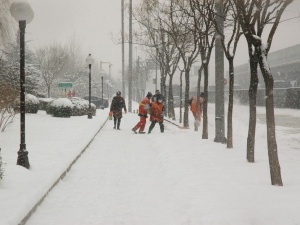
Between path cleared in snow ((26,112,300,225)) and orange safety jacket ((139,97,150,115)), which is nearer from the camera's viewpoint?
path cleared in snow ((26,112,300,225))

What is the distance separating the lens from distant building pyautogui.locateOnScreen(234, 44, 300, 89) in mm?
48025

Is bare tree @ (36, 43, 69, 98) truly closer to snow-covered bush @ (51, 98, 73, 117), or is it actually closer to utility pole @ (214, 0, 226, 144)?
snow-covered bush @ (51, 98, 73, 117)

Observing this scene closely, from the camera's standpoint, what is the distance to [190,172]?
7.61 meters

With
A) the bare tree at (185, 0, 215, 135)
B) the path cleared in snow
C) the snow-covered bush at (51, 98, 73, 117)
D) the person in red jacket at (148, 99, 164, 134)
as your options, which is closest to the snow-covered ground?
the path cleared in snow

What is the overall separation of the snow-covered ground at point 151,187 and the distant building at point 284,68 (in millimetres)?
38303

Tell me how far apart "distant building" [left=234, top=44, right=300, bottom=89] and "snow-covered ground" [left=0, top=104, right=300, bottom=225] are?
3830 centimetres

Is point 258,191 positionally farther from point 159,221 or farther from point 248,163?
point 248,163

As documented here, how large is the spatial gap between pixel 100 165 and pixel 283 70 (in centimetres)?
4653

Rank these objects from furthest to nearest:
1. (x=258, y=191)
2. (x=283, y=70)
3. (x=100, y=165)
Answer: (x=283, y=70), (x=100, y=165), (x=258, y=191)

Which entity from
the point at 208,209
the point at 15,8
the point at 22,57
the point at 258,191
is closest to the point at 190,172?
the point at 258,191

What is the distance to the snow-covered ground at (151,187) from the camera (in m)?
5.04

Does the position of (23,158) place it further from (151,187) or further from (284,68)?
(284,68)

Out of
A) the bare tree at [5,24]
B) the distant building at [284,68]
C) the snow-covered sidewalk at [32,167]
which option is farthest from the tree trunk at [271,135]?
the distant building at [284,68]

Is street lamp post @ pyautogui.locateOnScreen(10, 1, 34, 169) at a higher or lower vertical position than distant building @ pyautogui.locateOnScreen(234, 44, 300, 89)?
lower
